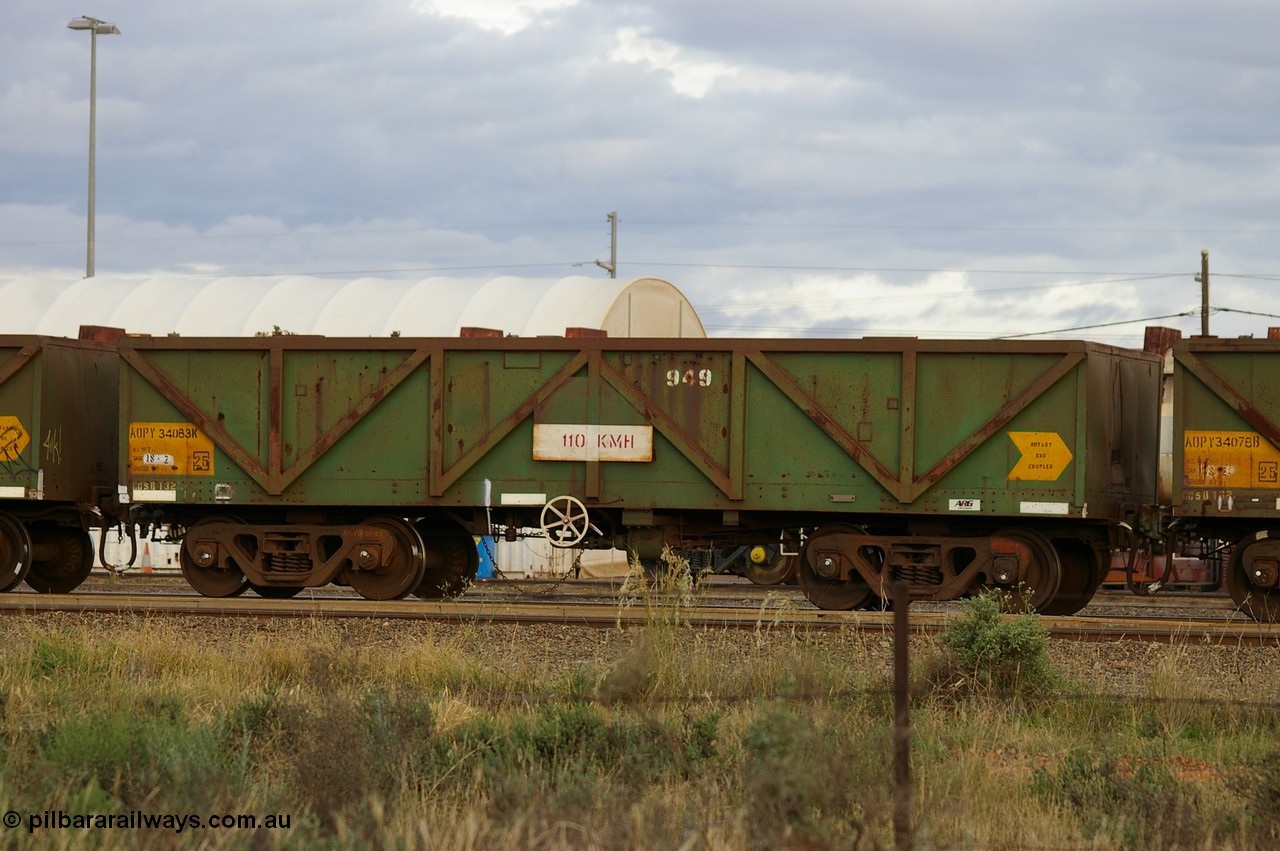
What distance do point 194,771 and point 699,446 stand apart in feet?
27.9

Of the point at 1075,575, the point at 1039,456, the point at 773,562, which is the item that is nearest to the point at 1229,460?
the point at 1039,456

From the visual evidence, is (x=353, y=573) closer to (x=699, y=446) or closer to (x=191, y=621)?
(x=191, y=621)

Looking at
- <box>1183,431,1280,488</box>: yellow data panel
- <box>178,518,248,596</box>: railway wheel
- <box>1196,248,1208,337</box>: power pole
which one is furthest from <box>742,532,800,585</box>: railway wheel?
<box>1196,248,1208,337</box>: power pole

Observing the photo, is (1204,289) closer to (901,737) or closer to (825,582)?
(825,582)

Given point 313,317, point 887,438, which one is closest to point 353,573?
point 887,438

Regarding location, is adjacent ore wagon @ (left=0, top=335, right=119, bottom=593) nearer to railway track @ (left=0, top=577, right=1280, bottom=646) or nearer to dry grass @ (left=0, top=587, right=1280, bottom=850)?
railway track @ (left=0, top=577, right=1280, bottom=646)

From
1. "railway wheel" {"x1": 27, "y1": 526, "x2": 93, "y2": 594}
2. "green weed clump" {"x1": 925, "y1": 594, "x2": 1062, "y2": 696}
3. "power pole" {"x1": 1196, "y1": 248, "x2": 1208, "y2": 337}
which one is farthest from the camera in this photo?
"power pole" {"x1": 1196, "y1": 248, "x2": 1208, "y2": 337}

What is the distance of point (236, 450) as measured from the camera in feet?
49.2

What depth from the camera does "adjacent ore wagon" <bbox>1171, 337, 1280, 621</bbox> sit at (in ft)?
43.5

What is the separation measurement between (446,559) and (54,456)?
4.48 meters

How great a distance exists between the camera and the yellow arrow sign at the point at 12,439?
596 inches

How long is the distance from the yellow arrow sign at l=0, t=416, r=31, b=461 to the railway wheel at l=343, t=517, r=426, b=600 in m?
3.87

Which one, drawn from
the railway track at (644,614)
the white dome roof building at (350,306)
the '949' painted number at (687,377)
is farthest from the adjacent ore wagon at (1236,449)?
the white dome roof building at (350,306)

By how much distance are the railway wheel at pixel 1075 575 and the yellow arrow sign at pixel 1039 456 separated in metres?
1.17
